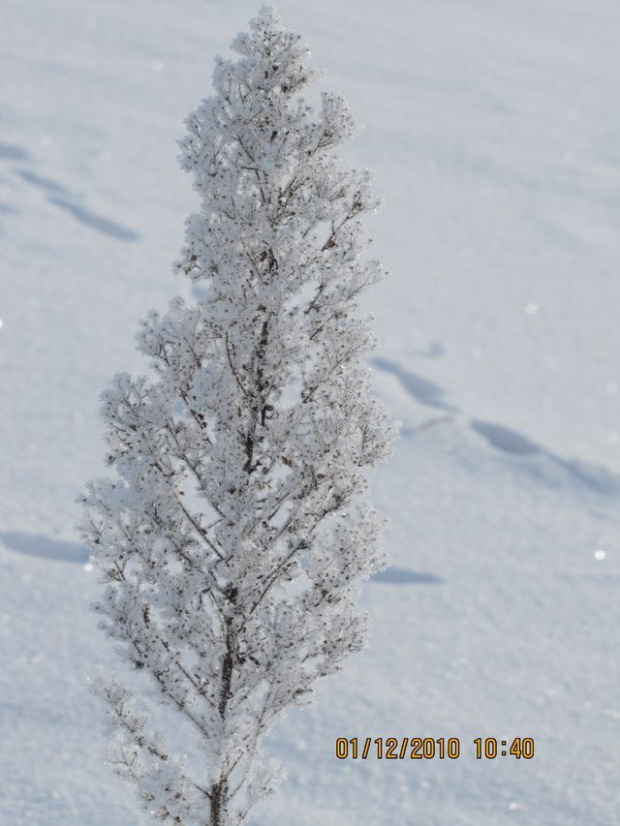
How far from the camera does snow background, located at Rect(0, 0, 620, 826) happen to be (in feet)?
43.4

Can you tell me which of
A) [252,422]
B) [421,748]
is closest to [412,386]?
[421,748]

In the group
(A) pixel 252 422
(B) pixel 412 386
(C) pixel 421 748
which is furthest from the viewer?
(B) pixel 412 386

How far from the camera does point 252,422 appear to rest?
6605 mm

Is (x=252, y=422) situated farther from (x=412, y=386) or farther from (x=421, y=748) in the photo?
(x=412, y=386)

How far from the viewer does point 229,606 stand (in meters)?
6.69

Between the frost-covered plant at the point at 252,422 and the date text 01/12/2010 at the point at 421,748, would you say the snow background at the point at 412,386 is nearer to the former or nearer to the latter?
the date text 01/12/2010 at the point at 421,748

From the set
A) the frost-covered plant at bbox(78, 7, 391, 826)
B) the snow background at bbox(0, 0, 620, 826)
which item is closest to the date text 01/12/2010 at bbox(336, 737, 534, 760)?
the snow background at bbox(0, 0, 620, 826)

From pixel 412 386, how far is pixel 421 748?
14887mm

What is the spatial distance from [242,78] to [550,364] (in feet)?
82.6

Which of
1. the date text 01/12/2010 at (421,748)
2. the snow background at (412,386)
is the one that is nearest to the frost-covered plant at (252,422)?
the snow background at (412,386)

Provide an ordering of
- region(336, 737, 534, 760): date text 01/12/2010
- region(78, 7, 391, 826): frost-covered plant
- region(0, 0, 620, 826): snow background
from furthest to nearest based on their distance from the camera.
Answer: region(336, 737, 534, 760): date text 01/12/2010 → region(0, 0, 620, 826): snow background → region(78, 7, 391, 826): frost-covered plant

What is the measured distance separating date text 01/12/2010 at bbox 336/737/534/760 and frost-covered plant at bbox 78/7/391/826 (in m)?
6.78

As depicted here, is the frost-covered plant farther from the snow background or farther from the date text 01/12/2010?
the date text 01/12/2010

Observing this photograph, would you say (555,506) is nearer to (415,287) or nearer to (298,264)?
(415,287)
